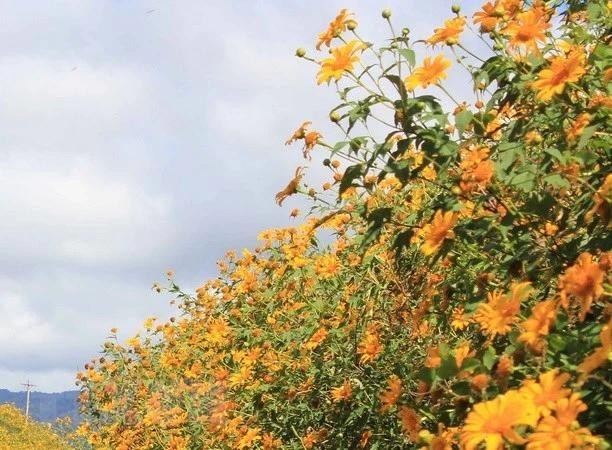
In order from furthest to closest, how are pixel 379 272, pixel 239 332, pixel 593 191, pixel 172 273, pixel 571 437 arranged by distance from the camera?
pixel 172 273, pixel 239 332, pixel 379 272, pixel 593 191, pixel 571 437

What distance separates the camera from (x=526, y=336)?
1.45 m

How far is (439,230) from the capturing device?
1.93 meters

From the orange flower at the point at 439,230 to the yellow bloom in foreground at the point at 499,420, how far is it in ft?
2.19

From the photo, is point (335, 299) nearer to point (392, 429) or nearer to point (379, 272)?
point (379, 272)

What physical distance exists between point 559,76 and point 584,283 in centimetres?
54

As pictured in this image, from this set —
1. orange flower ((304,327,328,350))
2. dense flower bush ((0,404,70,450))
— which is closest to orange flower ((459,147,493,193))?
orange flower ((304,327,328,350))

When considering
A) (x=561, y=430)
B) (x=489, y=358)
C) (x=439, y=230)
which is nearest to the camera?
(x=561, y=430)

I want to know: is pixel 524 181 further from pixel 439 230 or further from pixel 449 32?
pixel 449 32

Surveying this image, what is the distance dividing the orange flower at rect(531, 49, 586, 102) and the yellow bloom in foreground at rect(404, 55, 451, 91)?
1.14 feet

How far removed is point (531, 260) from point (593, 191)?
23 centimetres

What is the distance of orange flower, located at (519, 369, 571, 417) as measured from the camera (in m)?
1.26

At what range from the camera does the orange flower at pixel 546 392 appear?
4.14 feet

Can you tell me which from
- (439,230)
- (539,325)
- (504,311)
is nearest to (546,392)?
(539,325)

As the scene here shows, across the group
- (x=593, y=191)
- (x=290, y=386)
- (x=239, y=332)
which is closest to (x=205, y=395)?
(x=239, y=332)
